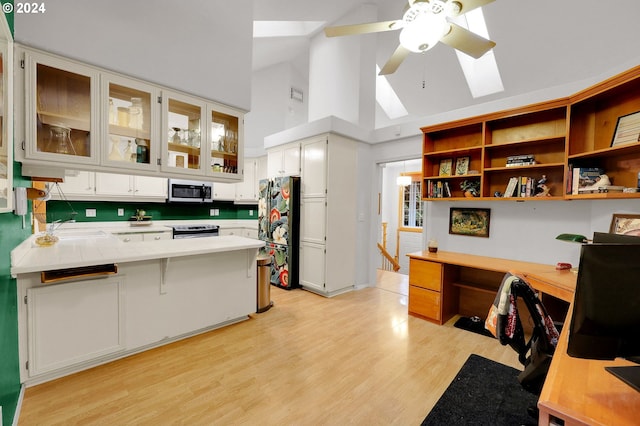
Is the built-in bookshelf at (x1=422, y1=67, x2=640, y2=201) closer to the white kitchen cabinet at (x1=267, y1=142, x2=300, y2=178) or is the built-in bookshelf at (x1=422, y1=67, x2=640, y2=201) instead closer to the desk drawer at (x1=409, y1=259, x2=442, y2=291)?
the desk drawer at (x1=409, y1=259, x2=442, y2=291)

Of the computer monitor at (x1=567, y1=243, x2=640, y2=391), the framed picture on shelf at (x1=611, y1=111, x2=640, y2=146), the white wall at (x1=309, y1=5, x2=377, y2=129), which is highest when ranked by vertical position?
the white wall at (x1=309, y1=5, x2=377, y2=129)

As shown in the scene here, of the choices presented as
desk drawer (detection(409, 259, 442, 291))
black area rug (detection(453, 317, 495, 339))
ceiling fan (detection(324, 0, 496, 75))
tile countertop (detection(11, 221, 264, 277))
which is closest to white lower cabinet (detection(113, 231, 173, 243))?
tile countertop (detection(11, 221, 264, 277))

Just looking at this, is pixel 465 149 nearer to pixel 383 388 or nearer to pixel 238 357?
pixel 383 388

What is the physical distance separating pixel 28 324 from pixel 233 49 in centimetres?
285

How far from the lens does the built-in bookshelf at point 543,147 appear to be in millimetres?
2227

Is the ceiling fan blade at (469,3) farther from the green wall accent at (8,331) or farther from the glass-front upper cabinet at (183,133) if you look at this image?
the green wall accent at (8,331)

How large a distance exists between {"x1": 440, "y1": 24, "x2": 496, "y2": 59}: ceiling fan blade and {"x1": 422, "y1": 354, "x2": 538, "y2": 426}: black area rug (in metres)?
2.66

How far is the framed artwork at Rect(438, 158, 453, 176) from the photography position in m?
3.46

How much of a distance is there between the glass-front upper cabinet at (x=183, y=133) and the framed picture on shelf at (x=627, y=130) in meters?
3.66

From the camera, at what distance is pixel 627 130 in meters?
2.16

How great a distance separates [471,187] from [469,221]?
1.45 ft

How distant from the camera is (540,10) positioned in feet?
12.1

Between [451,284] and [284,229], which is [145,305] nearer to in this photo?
[284,229]

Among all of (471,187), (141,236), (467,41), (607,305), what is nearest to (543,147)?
(471,187)
